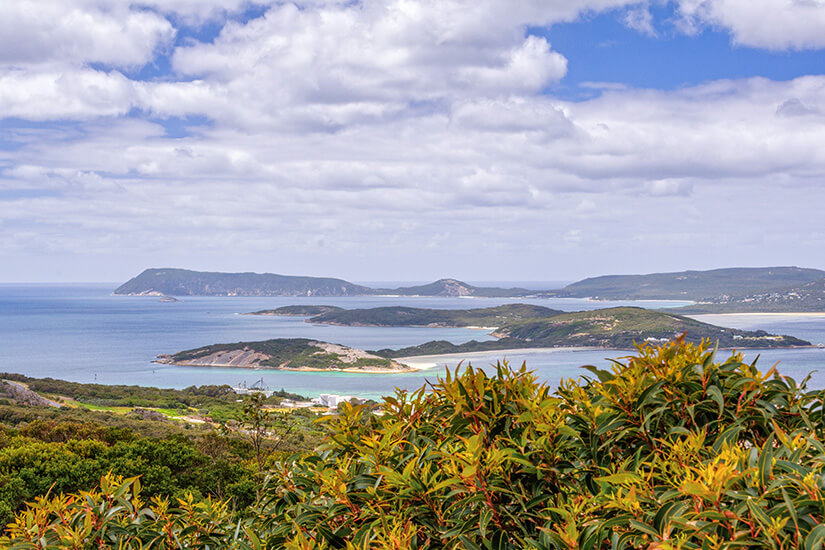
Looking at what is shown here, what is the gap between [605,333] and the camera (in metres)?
126

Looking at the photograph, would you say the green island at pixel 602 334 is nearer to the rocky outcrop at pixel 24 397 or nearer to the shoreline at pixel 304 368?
the shoreline at pixel 304 368

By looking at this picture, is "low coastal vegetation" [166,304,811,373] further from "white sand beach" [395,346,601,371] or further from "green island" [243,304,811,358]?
"white sand beach" [395,346,601,371]

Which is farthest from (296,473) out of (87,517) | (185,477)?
(185,477)

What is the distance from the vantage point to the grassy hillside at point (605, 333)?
11281cm

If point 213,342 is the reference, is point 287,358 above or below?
below

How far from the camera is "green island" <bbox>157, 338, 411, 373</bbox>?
10781cm

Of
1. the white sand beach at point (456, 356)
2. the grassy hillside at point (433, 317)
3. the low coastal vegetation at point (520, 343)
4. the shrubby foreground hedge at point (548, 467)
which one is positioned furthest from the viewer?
the grassy hillside at point (433, 317)

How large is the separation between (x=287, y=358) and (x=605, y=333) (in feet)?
201

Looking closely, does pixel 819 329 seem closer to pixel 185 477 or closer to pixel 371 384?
pixel 371 384

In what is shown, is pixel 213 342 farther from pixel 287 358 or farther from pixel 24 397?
pixel 24 397

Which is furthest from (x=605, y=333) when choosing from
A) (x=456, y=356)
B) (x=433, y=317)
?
(x=433, y=317)

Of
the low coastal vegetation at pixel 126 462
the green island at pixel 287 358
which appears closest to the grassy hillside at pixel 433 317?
the green island at pixel 287 358

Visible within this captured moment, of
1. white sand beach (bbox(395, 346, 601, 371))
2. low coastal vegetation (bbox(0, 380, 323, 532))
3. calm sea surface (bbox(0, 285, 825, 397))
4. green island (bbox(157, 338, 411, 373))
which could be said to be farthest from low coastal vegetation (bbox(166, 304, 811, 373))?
low coastal vegetation (bbox(0, 380, 323, 532))

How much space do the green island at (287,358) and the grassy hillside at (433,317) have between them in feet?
212
